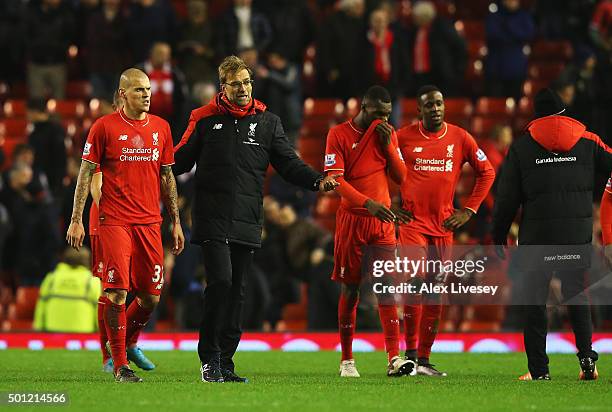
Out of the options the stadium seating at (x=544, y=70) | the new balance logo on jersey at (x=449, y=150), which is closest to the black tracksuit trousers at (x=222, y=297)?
the new balance logo on jersey at (x=449, y=150)

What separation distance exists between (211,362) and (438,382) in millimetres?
1827

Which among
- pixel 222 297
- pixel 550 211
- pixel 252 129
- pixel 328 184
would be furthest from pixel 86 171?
pixel 550 211

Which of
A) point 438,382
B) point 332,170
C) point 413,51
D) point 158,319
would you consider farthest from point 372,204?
point 413,51

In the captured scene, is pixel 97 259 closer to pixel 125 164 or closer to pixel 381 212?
pixel 125 164

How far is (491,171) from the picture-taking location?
1269 centimetres

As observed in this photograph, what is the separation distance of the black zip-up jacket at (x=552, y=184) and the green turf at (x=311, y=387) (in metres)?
1.22

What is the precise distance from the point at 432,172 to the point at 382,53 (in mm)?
8918

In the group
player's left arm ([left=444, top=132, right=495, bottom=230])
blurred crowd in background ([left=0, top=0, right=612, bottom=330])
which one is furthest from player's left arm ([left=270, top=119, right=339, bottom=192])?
blurred crowd in background ([left=0, top=0, right=612, bottom=330])

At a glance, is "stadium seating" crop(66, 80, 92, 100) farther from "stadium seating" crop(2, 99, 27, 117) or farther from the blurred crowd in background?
"stadium seating" crop(2, 99, 27, 117)

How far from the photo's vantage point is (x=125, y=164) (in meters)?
11.2

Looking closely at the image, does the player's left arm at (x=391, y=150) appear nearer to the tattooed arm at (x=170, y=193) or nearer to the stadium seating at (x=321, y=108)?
the tattooed arm at (x=170, y=193)

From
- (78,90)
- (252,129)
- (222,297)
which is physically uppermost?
(78,90)

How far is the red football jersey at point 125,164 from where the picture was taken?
36.5 feet

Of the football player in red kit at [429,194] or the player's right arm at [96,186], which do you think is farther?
the football player in red kit at [429,194]
